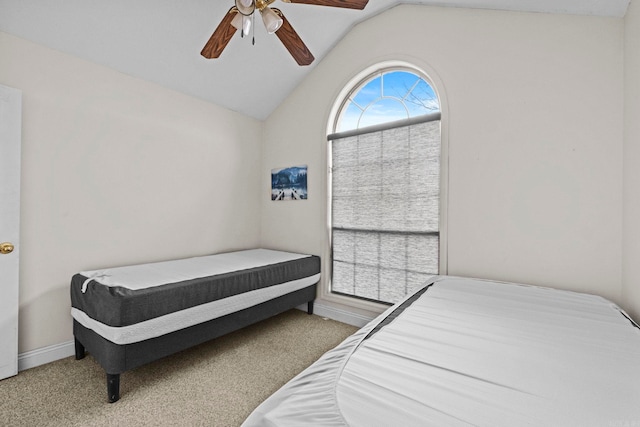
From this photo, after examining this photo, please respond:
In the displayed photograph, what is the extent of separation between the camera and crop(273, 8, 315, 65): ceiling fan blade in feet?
5.69

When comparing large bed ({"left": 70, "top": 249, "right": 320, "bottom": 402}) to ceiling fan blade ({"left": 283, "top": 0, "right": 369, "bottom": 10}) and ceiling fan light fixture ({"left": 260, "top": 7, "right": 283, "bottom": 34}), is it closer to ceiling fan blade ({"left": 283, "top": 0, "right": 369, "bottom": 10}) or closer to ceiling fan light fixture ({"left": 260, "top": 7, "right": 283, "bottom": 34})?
ceiling fan light fixture ({"left": 260, "top": 7, "right": 283, "bottom": 34})

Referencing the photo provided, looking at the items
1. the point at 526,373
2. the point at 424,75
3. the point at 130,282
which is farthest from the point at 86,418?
the point at 424,75

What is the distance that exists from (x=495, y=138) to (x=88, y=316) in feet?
10.2

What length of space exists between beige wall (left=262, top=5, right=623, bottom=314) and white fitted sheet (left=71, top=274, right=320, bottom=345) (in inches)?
65.0

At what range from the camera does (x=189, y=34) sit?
232 centimetres

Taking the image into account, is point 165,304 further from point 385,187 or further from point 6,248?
point 385,187

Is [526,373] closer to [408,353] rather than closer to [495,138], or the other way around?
[408,353]

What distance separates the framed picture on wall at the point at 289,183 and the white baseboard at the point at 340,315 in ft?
4.13

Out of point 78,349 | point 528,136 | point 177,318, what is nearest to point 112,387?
point 177,318

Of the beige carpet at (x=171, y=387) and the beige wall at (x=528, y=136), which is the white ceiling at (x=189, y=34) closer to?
the beige wall at (x=528, y=136)

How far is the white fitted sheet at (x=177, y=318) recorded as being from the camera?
1612 mm

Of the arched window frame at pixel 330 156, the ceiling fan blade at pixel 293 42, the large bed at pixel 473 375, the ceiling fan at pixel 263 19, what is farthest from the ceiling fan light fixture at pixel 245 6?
the large bed at pixel 473 375

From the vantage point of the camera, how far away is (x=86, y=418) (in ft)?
4.91

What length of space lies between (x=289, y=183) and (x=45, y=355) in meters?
2.54
